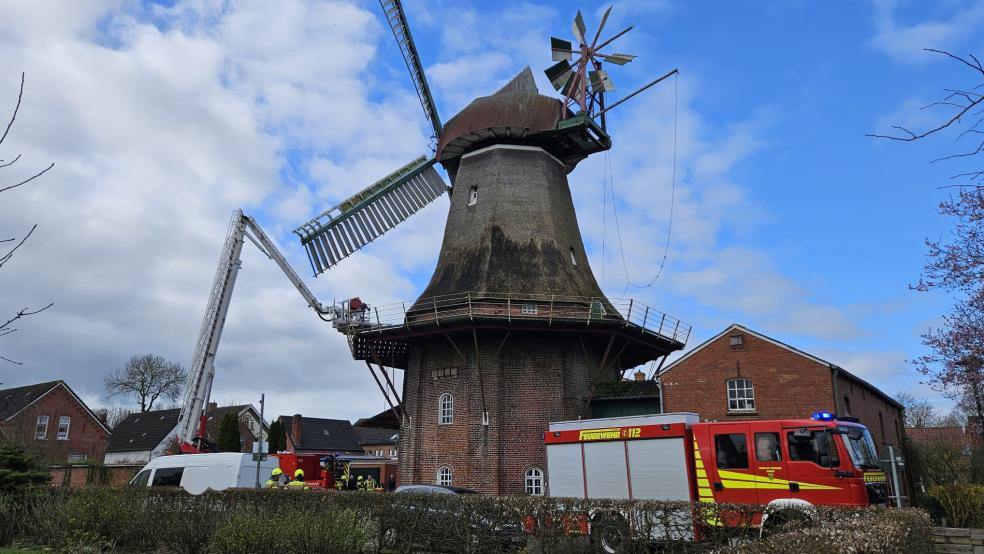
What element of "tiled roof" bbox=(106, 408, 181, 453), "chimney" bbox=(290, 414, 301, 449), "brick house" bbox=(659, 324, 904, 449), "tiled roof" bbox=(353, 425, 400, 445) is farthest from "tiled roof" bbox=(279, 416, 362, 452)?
"brick house" bbox=(659, 324, 904, 449)

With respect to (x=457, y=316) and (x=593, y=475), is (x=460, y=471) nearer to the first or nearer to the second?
(x=457, y=316)

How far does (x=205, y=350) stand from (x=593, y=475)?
15479mm

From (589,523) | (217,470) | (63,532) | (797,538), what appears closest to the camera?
(797,538)

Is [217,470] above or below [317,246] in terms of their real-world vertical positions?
below

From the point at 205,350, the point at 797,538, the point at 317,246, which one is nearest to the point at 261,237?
the point at 317,246

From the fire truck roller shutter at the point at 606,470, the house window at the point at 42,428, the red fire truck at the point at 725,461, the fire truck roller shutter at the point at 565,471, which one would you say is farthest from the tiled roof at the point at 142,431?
the red fire truck at the point at 725,461

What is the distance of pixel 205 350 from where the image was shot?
23703 millimetres

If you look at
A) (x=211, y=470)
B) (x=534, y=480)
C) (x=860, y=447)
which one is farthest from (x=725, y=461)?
(x=211, y=470)

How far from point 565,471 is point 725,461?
3.75 metres

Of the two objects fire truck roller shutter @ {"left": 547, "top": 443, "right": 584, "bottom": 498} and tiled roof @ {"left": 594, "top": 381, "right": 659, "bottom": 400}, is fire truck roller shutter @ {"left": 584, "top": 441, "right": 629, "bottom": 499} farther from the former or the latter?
tiled roof @ {"left": 594, "top": 381, "right": 659, "bottom": 400}

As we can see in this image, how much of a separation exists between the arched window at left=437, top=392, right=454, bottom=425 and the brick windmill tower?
0.04 metres

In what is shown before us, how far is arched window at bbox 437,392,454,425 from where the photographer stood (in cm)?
2348

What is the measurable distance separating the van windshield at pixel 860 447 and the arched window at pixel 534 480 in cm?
1137

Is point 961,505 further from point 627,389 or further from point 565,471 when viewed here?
point 627,389
